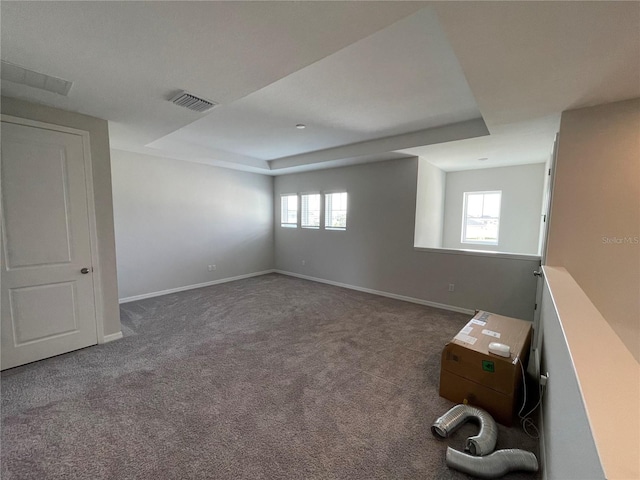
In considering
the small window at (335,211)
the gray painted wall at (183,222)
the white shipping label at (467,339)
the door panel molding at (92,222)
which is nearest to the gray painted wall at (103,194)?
the door panel molding at (92,222)

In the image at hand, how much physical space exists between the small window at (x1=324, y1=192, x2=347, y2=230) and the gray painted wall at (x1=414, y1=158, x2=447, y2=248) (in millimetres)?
1450

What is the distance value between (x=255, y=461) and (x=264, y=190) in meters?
5.63

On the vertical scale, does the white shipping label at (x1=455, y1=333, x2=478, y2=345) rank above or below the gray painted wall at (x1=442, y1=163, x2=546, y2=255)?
below

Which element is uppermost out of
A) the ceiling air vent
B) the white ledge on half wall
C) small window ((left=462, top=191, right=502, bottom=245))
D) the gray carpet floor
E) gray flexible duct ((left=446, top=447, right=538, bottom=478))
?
the ceiling air vent

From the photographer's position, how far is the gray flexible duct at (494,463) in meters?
1.50

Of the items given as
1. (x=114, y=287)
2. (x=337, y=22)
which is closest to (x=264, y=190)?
(x=114, y=287)

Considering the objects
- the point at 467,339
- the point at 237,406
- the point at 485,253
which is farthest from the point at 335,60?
the point at 485,253

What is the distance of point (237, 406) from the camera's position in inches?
81.5

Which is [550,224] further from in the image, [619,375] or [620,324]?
[619,375]

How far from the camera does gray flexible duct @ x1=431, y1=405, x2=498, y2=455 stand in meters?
1.65

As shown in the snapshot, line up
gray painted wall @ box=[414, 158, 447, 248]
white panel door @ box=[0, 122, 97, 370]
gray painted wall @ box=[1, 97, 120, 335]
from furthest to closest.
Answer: gray painted wall @ box=[414, 158, 447, 248]
gray painted wall @ box=[1, 97, 120, 335]
white panel door @ box=[0, 122, 97, 370]

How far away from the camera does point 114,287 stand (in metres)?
3.13

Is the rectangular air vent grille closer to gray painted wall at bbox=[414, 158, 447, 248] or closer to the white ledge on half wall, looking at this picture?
gray painted wall at bbox=[414, 158, 447, 248]

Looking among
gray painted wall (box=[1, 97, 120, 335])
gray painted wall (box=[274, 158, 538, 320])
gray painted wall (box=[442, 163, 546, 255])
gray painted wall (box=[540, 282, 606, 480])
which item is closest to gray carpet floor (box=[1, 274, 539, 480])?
gray painted wall (box=[1, 97, 120, 335])
